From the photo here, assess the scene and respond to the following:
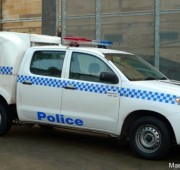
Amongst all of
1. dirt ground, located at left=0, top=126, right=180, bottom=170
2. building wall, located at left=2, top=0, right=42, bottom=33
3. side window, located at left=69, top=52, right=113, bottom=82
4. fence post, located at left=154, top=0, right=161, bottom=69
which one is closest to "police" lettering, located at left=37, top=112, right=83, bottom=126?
dirt ground, located at left=0, top=126, right=180, bottom=170

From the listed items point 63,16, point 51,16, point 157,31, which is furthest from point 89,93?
point 51,16

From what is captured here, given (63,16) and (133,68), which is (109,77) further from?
(63,16)

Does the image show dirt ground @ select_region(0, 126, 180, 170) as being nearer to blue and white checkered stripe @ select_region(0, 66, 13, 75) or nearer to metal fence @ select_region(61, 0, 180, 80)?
blue and white checkered stripe @ select_region(0, 66, 13, 75)

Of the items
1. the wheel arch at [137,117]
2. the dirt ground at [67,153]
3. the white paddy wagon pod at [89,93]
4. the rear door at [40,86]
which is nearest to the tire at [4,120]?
the white paddy wagon pod at [89,93]

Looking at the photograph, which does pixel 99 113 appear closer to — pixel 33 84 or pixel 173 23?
pixel 33 84

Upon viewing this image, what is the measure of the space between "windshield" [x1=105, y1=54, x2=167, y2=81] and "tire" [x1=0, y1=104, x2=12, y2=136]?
232 cm

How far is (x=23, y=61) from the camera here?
27.2 feet

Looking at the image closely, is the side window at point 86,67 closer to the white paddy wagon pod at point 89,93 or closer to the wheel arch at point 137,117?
the white paddy wagon pod at point 89,93

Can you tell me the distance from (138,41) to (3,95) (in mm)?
5680

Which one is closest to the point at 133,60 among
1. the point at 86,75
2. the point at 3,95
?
the point at 86,75

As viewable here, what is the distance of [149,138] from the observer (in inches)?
273

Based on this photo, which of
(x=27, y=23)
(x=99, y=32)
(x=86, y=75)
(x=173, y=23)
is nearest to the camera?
(x=86, y=75)

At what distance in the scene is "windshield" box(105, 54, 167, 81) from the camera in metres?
7.36

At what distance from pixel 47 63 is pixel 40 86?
47 cm
